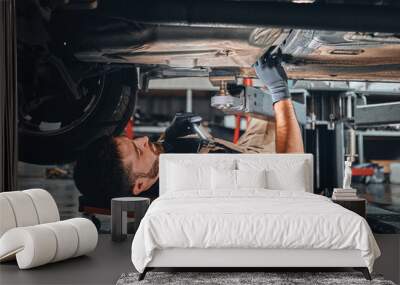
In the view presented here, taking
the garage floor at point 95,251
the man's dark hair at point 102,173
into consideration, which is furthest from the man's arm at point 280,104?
the man's dark hair at point 102,173

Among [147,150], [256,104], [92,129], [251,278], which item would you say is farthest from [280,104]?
[251,278]

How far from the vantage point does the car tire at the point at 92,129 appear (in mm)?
5898

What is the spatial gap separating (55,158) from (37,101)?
0.68 m

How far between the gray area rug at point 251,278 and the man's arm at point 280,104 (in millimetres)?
2146

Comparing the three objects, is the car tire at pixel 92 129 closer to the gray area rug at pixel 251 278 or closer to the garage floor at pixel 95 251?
the garage floor at pixel 95 251

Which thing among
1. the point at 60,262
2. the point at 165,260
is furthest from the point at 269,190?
the point at 60,262

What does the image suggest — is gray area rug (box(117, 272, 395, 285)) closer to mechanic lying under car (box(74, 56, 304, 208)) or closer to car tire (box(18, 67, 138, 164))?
mechanic lying under car (box(74, 56, 304, 208))

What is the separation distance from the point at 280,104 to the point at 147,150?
1602 millimetres

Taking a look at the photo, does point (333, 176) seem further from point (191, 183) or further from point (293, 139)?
point (191, 183)

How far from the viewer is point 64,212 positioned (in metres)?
6.00

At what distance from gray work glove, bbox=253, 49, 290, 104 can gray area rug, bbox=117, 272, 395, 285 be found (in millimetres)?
2425

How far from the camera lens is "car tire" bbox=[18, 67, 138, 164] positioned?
5.90 meters

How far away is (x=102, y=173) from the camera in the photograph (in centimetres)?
592

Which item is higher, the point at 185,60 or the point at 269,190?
the point at 185,60
